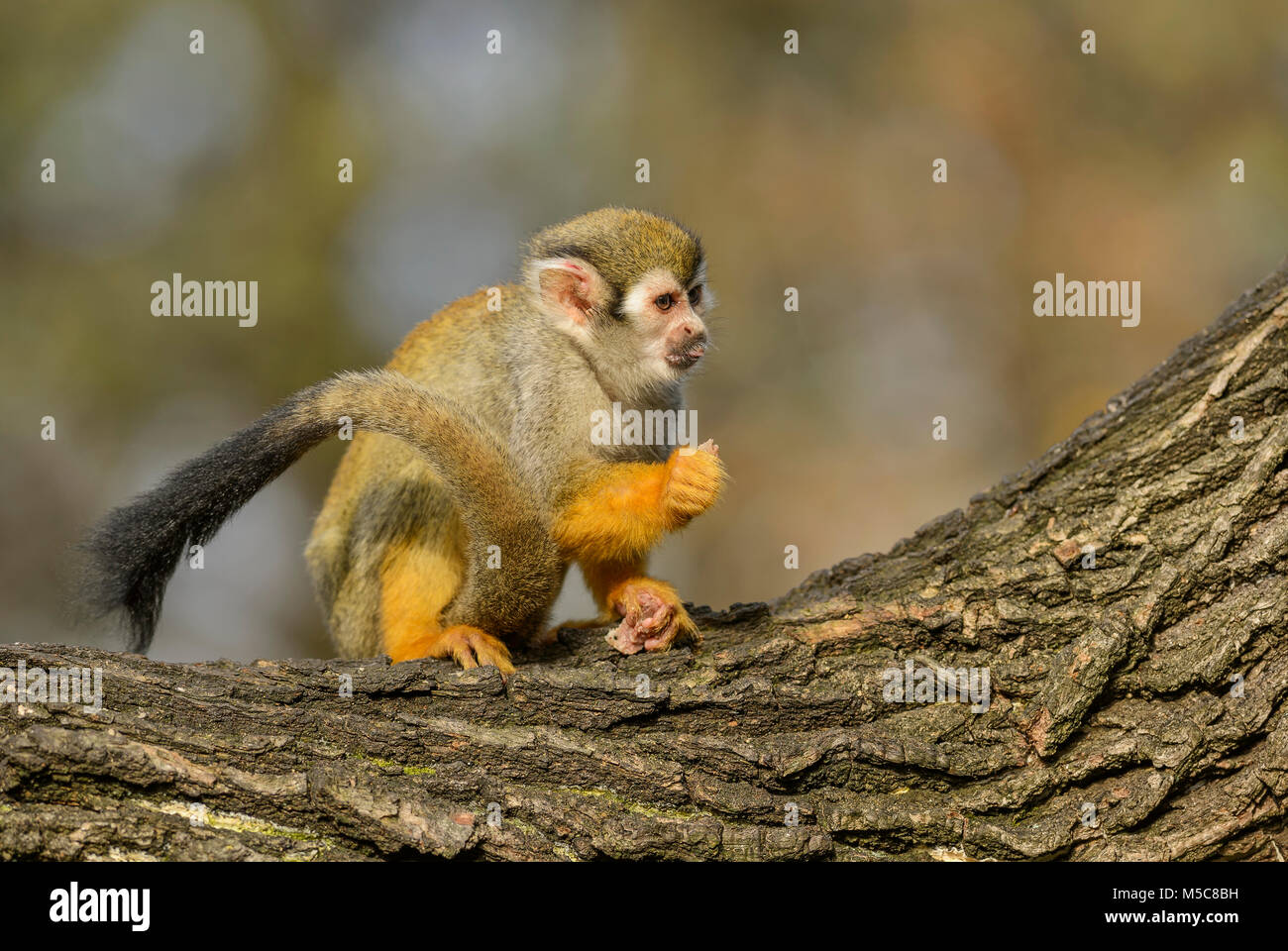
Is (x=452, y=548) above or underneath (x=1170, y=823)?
above

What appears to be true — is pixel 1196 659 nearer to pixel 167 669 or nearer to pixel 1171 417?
pixel 1171 417

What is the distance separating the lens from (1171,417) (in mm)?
3793

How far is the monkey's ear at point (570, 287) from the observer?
170 inches

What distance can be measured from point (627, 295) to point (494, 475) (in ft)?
4.00

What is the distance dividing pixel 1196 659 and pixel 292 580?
7233 mm

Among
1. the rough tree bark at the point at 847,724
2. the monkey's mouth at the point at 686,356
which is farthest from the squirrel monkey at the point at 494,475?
the rough tree bark at the point at 847,724

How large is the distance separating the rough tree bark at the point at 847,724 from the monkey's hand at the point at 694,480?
0.51 m

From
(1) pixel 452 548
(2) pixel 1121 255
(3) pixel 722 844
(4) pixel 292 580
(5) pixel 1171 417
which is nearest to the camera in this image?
(3) pixel 722 844

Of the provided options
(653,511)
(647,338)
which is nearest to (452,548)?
(653,511)

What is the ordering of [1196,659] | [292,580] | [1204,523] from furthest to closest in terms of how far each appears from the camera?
[292,580] → [1204,523] → [1196,659]

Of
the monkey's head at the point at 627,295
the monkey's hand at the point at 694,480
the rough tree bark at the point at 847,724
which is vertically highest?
the monkey's head at the point at 627,295

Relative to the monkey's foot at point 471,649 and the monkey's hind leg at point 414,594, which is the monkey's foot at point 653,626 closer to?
the monkey's foot at point 471,649

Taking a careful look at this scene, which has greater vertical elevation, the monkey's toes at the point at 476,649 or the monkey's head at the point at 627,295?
the monkey's head at the point at 627,295

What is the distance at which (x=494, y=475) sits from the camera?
3.44m
